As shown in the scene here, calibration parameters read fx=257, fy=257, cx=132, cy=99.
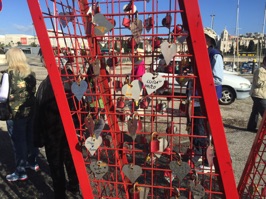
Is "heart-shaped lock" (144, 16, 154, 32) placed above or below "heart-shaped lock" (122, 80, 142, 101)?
above

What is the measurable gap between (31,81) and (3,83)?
304 mm

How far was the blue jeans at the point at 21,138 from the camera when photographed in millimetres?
3162

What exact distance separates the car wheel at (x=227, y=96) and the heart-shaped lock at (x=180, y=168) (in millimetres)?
7080

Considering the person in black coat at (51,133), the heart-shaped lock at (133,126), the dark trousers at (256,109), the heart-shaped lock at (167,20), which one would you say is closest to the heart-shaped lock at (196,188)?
the heart-shaped lock at (133,126)

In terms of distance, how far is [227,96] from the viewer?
8.10 m

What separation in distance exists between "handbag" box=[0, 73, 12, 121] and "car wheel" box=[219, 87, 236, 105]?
6.57 meters

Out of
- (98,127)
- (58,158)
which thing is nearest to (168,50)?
(98,127)

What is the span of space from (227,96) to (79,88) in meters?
7.37

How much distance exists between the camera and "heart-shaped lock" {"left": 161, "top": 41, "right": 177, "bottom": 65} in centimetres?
132

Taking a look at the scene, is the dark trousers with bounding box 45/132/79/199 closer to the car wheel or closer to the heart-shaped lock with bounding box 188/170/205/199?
the heart-shaped lock with bounding box 188/170/205/199

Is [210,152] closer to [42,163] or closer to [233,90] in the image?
[42,163]

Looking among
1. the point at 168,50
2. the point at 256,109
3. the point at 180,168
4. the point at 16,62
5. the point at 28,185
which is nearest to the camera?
the point at 168,50

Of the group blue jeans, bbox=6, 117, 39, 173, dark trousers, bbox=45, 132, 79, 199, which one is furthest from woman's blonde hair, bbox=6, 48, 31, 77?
dark trousers, bbox=45, 132, 79, 199

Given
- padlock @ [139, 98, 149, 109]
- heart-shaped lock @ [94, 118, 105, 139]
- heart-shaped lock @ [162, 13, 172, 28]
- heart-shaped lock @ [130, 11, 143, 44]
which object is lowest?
heart-shaped lock @ [94, 118, 105, 139]
